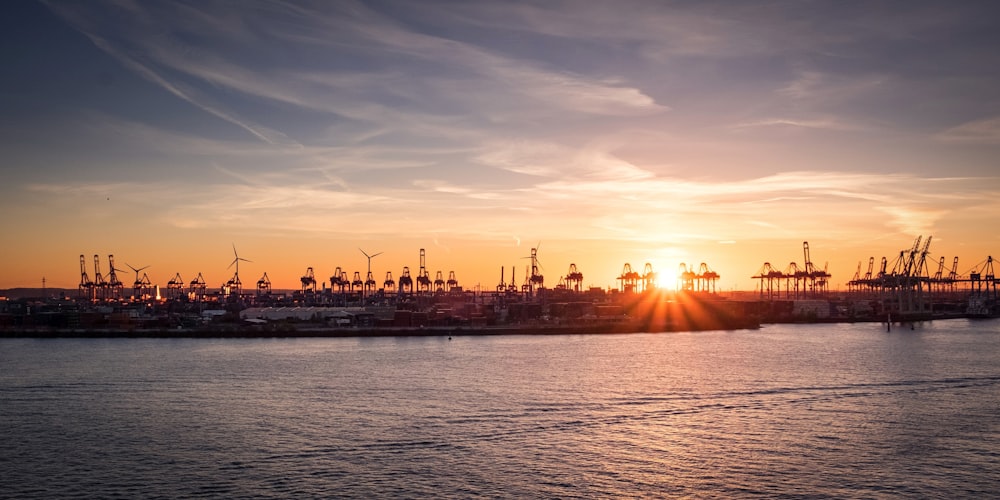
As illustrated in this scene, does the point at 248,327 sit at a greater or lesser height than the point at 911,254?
lesser

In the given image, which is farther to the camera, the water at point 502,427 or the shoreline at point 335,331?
the shoreline at point 335,331

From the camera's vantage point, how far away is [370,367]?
45.2 meters

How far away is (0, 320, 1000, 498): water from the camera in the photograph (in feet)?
65.7

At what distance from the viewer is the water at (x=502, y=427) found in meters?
20.0

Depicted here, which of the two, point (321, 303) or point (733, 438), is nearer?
point (733, 438)

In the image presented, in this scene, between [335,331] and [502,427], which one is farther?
[335,331]

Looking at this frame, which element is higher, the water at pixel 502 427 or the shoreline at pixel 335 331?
the shoreline at pixel 335 331

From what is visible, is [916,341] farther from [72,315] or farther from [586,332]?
[72,315]

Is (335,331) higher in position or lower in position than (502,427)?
higher

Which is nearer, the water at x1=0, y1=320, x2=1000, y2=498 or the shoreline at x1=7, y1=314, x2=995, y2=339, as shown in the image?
the water at x1=0, y1=320, x2=1000, y2=498

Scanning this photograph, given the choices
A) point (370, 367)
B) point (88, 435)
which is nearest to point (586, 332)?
point (370, 367)

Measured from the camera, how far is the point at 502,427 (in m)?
26.2

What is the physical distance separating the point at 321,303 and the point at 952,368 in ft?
357

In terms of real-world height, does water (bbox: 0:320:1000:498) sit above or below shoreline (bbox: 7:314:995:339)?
below
